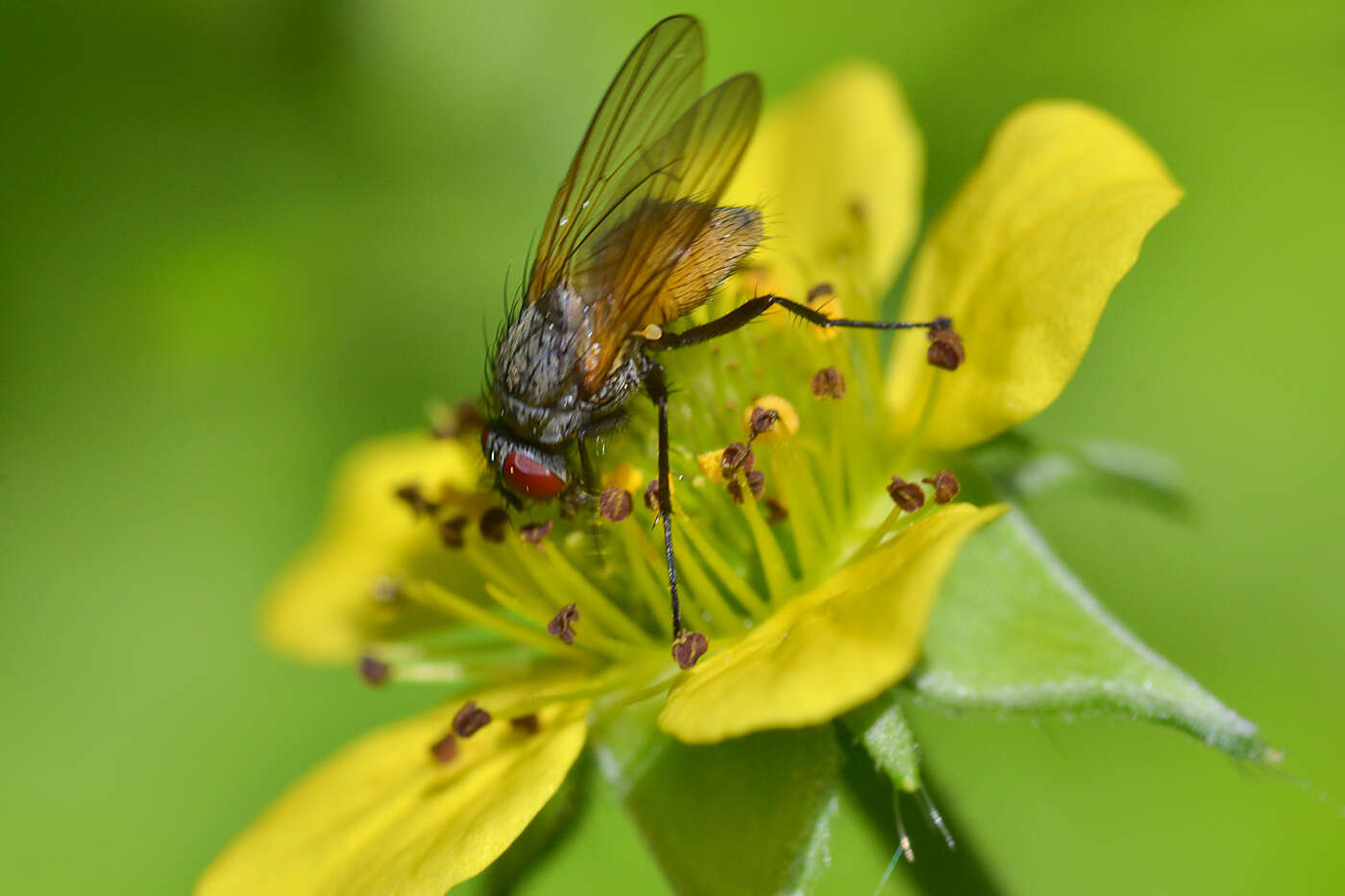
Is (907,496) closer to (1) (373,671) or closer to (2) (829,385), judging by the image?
(2) (829,385)

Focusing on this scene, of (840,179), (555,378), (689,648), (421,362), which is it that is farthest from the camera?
(421,362)

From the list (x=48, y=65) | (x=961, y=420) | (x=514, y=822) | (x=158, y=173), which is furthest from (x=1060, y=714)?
(x=48, y=65)

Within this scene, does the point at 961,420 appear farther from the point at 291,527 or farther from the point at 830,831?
the point at 291,527

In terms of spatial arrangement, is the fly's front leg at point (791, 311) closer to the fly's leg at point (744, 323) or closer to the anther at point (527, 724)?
the fly's leg at point (744, 323)

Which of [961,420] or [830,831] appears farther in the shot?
[961,420]

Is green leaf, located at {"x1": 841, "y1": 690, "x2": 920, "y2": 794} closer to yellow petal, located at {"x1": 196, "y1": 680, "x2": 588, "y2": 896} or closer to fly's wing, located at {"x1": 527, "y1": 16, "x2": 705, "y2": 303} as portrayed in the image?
yellow petal, located at {"x1": 196, "y1": 680, "x2": 588, "y2": 896}

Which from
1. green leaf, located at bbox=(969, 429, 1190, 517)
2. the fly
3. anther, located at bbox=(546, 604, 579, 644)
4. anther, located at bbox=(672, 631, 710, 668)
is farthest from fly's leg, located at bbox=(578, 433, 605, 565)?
green leaf, located at bbox=(969, 429, 1190, 517)

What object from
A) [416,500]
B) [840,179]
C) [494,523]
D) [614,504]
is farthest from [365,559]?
[840,179]
